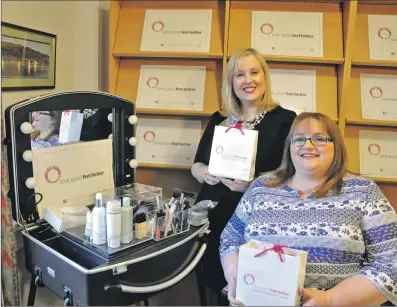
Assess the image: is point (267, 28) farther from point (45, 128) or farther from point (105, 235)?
point (105, 235)

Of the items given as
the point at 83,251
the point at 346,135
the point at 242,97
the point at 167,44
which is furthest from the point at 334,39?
the point at 83,251

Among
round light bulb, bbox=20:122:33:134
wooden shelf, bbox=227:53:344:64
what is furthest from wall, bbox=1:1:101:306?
wooden shelf, bbox=227:53:344:64

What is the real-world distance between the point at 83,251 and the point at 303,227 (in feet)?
2.50

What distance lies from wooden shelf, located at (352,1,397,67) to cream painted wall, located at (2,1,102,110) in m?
1.60

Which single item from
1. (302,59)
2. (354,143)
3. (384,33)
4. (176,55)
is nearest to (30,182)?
(176,55)

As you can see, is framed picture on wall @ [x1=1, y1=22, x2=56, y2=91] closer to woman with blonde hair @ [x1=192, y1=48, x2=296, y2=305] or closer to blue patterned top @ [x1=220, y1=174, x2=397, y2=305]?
woman with blonde hair @ [x1=192, y1=48, x2=296, y2=305]

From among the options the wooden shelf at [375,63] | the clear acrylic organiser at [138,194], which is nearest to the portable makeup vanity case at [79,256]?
the clear acrylic organiser at [138,194]

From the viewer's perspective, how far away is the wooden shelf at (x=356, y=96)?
2.08 metres

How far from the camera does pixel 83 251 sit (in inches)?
51.7

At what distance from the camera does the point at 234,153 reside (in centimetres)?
161

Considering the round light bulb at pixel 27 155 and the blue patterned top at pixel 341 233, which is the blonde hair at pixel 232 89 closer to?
the blue patterned top at pixel 341 233

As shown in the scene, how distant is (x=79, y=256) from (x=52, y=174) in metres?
0.34

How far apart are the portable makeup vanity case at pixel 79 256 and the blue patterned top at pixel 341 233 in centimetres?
31

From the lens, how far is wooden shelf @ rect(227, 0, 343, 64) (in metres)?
2.12
